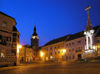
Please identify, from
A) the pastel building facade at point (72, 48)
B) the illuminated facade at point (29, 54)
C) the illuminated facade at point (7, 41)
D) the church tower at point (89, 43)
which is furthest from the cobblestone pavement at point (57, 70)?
the illuminated facade at point (29, 54)

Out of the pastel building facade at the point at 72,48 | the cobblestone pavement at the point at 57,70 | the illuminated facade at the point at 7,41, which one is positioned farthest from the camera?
the pastel building facade at the point at 72,48

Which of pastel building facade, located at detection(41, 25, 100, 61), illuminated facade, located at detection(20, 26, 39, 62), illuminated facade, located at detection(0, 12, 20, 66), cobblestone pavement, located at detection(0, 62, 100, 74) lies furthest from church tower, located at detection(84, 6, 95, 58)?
illuminated facade, located at detection(20, 26, 39, 62)

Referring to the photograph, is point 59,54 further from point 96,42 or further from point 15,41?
point 15,41

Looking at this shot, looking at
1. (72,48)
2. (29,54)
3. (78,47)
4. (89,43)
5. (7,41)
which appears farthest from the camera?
(29,54)

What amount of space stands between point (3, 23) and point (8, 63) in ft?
27.2

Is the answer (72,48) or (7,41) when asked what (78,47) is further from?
(7,41)

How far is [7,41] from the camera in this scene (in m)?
27.4

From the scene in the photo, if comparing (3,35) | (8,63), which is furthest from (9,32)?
(8,63)

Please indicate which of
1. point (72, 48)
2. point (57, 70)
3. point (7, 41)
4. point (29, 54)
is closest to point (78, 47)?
point (72, 48)

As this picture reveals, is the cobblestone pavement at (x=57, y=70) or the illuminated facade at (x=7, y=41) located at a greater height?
the illuminated facade at (x=7, y=41)

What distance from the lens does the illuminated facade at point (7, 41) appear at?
2586 centimetres

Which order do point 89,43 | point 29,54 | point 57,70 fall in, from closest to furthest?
point 57,70
point 89,43
point 29,54

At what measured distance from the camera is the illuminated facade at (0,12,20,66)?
25.9 metres

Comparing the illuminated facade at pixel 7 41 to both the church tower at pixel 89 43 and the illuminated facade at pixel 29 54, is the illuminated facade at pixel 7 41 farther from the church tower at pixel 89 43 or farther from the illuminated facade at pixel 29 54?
the illuminated facade at pixel 29 54
